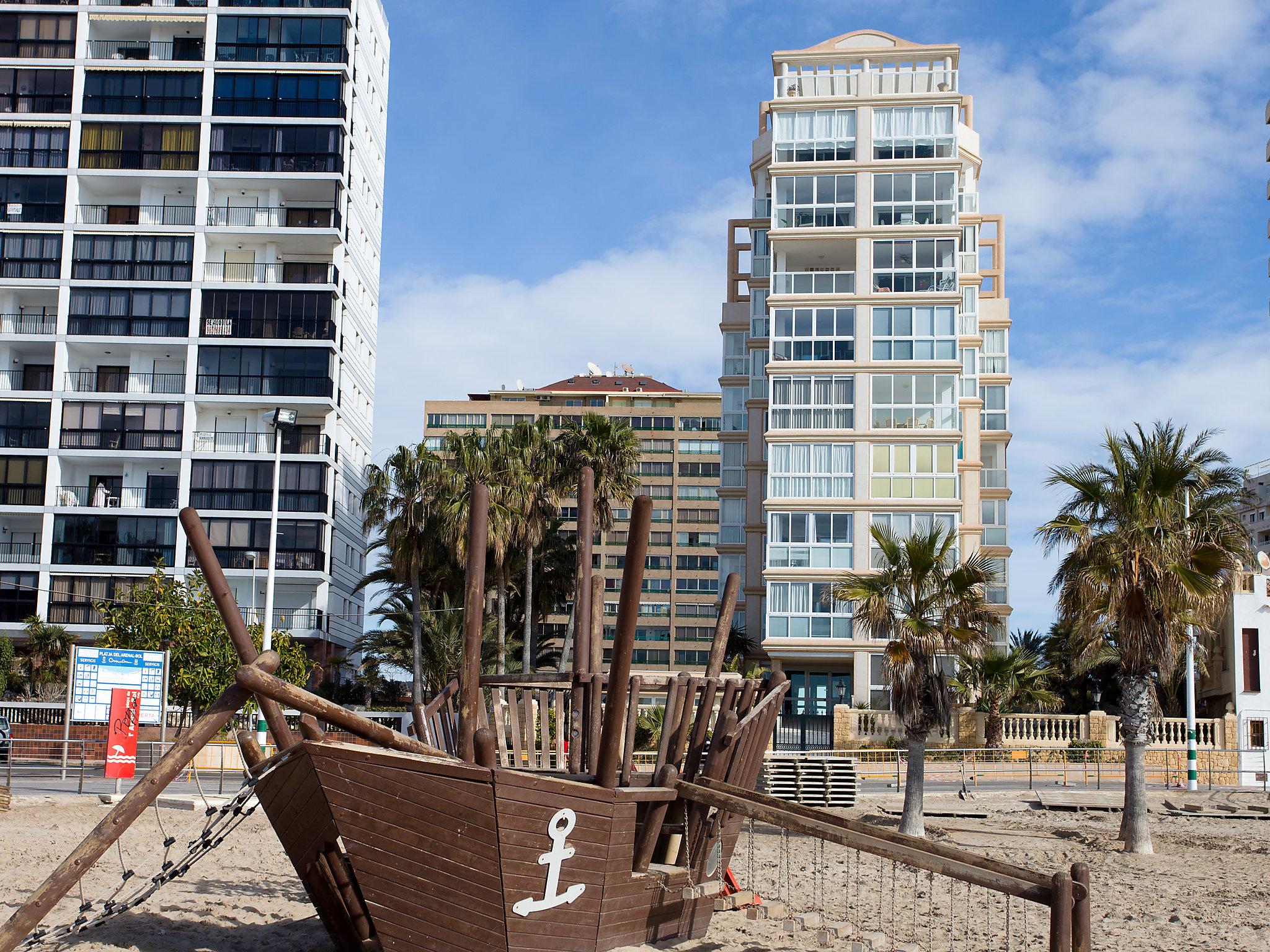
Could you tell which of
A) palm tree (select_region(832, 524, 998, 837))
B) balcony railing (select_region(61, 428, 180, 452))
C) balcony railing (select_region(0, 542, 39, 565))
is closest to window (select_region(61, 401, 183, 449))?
balcony railing (select_region(61, 428, 180, 452))

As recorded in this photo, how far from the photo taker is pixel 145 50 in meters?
59.9

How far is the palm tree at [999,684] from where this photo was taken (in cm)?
4156

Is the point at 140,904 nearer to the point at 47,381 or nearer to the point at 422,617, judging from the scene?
the point at 422,617

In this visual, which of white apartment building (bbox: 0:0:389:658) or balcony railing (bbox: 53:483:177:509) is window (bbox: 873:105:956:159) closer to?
white apartment building (bbox: 0:0:389:658)

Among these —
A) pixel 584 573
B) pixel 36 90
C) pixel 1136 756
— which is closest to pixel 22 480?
pixel 36 90

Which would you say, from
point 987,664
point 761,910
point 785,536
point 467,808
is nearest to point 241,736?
point 467,808

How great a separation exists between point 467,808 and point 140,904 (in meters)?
6.94

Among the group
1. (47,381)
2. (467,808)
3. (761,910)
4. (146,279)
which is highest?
A: (146,279)

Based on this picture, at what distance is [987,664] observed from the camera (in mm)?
41531

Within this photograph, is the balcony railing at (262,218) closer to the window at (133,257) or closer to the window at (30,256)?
the window at (133,257)

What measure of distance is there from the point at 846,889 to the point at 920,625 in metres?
6.15

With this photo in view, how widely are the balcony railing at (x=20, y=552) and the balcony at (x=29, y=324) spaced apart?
9.73 m

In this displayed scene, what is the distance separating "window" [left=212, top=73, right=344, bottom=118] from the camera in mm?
58281

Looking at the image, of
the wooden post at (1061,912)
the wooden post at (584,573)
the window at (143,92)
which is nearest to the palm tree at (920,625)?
the wooden post at (584,573)
